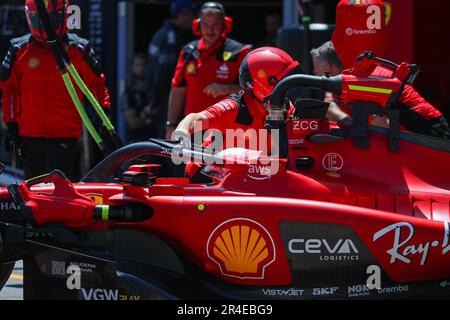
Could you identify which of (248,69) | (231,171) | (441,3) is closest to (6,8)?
(441,3)

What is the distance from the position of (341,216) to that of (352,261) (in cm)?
23

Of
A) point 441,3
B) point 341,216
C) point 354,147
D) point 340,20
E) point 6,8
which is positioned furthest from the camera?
point 6,8

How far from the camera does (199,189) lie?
485 centimetres

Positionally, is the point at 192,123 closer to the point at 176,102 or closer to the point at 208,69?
the point at 208,69

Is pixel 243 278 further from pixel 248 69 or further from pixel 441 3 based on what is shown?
pixel 441 3

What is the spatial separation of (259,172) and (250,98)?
3.48 ft

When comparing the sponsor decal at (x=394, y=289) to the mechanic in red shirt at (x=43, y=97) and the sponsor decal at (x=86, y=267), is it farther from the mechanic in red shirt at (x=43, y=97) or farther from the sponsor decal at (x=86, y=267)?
the mechanic in red shirt at (x=43, y=97)

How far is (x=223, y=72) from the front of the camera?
758cm

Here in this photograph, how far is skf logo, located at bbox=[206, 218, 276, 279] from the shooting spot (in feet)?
15.3

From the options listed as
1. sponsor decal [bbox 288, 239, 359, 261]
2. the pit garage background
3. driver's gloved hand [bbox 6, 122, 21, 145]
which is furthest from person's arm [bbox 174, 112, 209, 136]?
the pit garage background

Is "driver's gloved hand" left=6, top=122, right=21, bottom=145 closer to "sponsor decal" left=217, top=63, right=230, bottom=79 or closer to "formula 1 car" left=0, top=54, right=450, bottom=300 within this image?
"sponsor decal" left=217, top=63, right=230, bottom=79

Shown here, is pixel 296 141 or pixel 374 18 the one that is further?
pixel 374 18

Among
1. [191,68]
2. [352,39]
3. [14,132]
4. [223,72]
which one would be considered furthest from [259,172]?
[191,68]

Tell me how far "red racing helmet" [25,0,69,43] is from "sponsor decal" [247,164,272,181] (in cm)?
228
